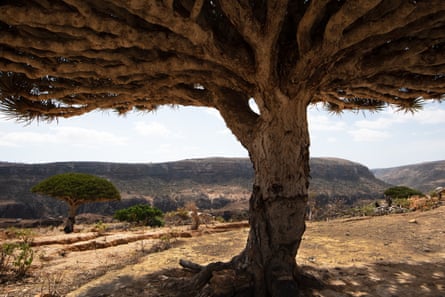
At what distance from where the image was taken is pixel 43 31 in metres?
3.31

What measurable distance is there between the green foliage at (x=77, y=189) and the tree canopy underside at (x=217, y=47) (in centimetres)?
1466

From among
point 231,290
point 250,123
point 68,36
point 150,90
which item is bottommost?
point 231,290

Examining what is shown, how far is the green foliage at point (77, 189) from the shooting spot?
687 inches

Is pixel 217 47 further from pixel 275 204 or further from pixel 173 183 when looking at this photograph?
pixel 173 183

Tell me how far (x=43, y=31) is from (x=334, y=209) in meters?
19.5

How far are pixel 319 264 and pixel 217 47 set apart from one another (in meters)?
4.43

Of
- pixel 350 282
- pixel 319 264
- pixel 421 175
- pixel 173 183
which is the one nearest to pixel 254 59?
pixel 350 282

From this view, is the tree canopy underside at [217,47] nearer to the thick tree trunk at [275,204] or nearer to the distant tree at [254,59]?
the distant tree at [254,59]

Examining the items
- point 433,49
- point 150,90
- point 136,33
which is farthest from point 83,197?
point 433,49

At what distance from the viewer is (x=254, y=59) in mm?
3520

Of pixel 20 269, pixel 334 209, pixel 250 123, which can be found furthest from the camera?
pixel 334 209

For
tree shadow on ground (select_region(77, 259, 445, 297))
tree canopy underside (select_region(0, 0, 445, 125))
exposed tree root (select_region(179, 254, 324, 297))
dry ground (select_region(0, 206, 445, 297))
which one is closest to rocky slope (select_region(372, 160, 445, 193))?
dry ground (select_region(0, 206, 445, 297))

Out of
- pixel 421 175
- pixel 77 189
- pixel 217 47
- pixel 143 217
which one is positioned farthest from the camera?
pixel 421 175

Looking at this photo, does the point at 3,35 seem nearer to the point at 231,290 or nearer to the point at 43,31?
the point at 43,31
